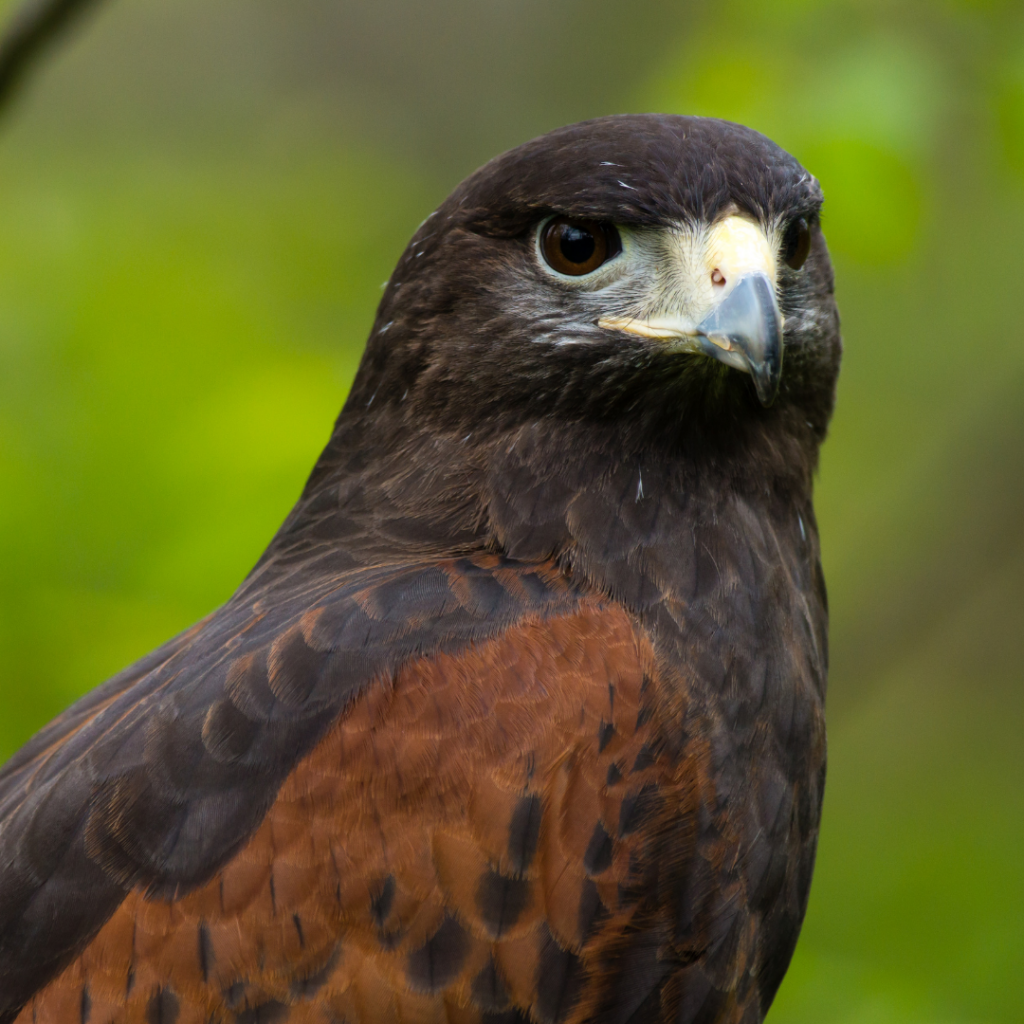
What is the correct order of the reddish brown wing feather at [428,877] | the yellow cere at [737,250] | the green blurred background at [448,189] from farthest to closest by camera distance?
the green blurred background at [448,189] < the yellow cere at [737,250] < the reddish brown wing feather at [428,877]

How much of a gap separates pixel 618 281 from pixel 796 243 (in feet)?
1.72

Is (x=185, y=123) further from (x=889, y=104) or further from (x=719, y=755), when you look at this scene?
(x=719, y=755)

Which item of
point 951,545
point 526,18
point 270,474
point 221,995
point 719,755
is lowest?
point 221,995

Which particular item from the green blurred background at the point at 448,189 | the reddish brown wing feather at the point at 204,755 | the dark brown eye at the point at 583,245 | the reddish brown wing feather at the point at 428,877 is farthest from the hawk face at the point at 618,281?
the green blurred background at the point at 448,189

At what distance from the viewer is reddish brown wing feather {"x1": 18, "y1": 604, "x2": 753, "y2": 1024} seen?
2.99 metres

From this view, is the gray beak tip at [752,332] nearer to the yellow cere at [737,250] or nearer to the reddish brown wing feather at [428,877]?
the yellow cere at [737,250]

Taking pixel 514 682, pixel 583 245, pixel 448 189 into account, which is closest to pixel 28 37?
pixel 583 245

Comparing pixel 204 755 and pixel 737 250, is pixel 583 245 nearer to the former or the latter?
pixel 737 250

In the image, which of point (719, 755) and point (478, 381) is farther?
point (478, 381)

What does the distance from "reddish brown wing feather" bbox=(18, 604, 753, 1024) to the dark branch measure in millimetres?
1654

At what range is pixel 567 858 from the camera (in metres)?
3.09

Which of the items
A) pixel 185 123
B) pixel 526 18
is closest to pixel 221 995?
pixel 185 123

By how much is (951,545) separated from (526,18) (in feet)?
16.4

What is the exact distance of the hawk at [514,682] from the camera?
3027mm
